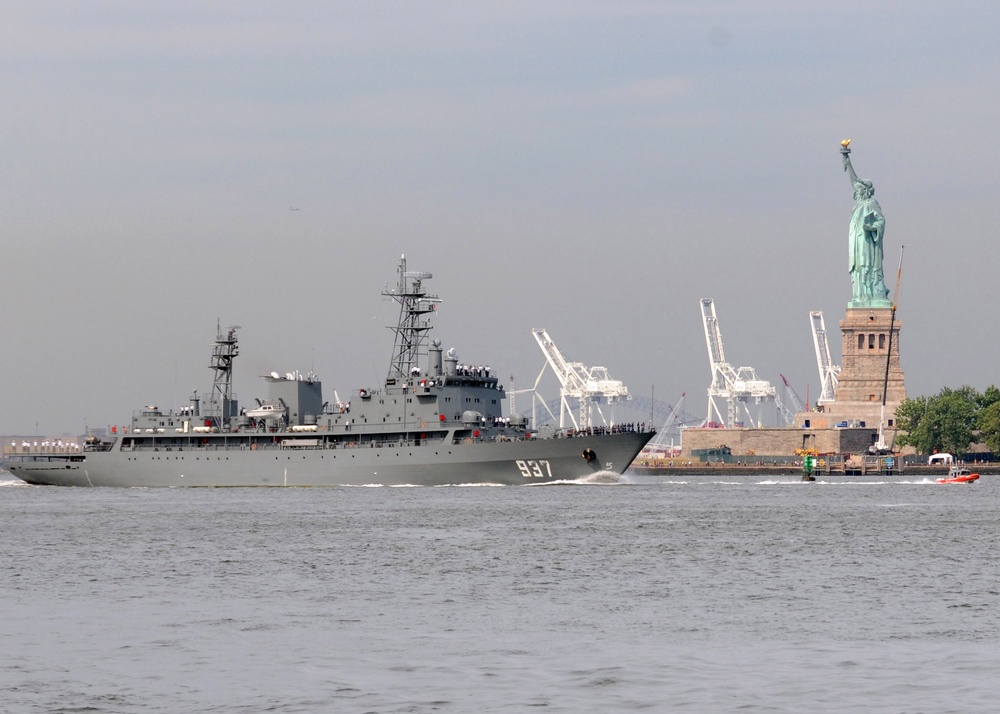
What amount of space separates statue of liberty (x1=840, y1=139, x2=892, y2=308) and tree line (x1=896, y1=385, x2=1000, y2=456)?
49.1 feet

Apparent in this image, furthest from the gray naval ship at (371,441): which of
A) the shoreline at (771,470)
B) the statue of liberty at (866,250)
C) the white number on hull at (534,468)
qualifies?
the statue of liberty at (866,250)

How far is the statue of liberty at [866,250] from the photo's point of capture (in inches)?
7254

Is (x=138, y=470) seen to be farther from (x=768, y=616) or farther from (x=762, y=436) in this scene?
(x=762, y=436)

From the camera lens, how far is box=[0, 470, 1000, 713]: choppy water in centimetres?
2655

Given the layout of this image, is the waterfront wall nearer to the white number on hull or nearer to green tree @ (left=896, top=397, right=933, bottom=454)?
green tree @ (left=896, top=397, right=933, bottom=454)

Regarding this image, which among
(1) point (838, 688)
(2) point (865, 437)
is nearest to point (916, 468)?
(2) point (865, 437)

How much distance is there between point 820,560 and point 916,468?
379ft

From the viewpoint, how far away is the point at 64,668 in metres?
28.9

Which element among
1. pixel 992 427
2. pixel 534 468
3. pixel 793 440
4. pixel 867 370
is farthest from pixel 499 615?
pixel 793 440

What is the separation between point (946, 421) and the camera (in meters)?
169

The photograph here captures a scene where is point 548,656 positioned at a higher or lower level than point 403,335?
lower

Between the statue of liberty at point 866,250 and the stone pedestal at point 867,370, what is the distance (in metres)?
2.40

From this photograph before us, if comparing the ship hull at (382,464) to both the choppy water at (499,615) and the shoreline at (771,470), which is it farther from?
the shoreline at (771,470)

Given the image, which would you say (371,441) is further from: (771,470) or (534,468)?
(771,470)
